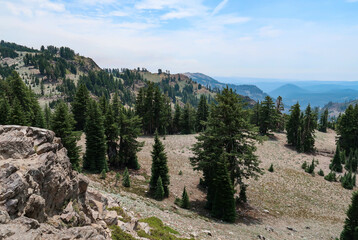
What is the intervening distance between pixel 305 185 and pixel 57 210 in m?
36.4

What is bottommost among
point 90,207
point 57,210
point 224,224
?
Answer: point 224,224

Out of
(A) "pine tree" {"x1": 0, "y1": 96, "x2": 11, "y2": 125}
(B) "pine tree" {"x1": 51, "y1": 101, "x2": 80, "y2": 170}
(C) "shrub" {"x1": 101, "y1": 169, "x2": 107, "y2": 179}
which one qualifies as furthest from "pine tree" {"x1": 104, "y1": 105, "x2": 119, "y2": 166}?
(A) "pine tree" {"x1": 0, "y1": 96, "x2": 11, "y2": 125}

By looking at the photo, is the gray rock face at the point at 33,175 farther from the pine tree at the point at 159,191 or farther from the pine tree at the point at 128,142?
the pine tree at the point at 128,142

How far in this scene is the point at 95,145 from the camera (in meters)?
30.0

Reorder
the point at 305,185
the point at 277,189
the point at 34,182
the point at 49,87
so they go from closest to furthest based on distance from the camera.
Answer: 1. the point at 34,182
2. the point at 277,189
3. the point at 305,185
4. the point at 49,87

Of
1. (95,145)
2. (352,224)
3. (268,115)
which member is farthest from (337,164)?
(95,145)

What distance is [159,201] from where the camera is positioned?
23.4m

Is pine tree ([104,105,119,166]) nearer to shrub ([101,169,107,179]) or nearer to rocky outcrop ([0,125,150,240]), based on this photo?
shrub ([101,169,107,179])

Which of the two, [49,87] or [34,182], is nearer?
[34,182]

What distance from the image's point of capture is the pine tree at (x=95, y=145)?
1180 inches

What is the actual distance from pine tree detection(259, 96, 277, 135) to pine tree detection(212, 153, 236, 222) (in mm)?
41157

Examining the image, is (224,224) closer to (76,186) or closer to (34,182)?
(76,186)

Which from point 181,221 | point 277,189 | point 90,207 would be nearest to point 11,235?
point 90,207

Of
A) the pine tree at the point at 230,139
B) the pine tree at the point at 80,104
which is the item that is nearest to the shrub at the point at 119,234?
the pine tree at the point at 230,139
